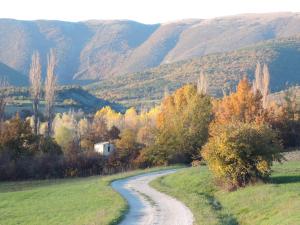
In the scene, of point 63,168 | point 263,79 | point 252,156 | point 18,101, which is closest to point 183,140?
point 63,168

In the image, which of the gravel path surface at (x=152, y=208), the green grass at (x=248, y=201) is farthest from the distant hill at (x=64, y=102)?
the green grass at (x=248, y=201)

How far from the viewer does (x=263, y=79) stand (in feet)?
288

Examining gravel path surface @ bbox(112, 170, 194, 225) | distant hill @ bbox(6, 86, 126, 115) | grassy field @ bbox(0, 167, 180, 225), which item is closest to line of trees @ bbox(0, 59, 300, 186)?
grassy field @ bbox(0, 167, 180, 225)

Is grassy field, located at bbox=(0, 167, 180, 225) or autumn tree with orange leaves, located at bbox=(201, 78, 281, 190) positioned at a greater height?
autumn tree with orange leaves, located at bbox=(201, 78, 281, 190)

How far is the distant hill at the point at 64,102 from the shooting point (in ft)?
448

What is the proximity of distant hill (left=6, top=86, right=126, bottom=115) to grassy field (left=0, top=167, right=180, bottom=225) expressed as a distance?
8718cm

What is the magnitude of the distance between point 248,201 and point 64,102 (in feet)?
474

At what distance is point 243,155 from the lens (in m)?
34.3

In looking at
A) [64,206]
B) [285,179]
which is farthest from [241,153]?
[64,206]

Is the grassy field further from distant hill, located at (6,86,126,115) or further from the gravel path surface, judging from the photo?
distant hill, located at (6,86,126,115)

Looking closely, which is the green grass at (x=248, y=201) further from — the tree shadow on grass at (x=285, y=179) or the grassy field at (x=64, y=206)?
the grassy field at (x=64, y=206)

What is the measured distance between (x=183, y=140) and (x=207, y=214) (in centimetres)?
4484

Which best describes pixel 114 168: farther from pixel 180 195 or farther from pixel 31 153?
pixel 180 195

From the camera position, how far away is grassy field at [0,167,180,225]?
2651cm
